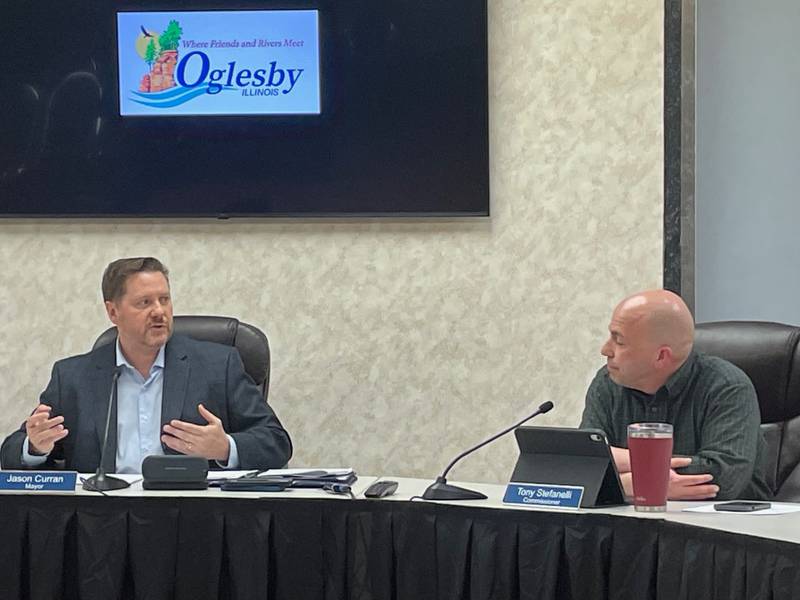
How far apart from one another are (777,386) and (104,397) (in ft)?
5.83

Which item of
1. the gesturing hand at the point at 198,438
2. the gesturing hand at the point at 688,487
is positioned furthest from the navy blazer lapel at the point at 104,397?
the gesturing hand at the point at 688,487

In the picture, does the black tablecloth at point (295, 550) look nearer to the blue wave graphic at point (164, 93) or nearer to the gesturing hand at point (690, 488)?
the gesturing hand at point (690, 488)

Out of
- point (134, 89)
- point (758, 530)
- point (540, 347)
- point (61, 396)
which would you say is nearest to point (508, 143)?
point (540, 347)

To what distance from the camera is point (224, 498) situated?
9.29 feet

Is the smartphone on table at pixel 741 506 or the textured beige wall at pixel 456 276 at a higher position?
the textured beige wall at pixel 456 276

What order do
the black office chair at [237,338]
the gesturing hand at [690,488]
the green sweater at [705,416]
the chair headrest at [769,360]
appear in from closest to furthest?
the gesturing hand at [690,488] → the green sweater at [705,416] → the chair headrest at [769,360] → the black office chair at [237,338]

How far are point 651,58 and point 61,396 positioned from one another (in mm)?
2184

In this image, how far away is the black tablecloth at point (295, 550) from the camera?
8.46ft

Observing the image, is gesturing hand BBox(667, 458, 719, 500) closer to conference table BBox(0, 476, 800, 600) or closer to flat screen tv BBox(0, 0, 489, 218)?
conference table BBox(0, 476, 800, 600)

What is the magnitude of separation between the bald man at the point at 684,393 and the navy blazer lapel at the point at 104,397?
1.36 m

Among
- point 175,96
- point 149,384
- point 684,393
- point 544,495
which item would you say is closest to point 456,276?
point 175,96

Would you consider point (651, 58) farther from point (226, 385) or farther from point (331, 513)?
point (331, 513)

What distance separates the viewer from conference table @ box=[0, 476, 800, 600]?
100 inches

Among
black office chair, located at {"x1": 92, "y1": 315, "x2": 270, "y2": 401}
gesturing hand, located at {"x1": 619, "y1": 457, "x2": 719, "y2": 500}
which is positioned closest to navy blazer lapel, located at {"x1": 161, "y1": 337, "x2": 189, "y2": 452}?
black office chair, located at {"x1": 92, "y1": 315, "x2": 270, "y2": 401}
